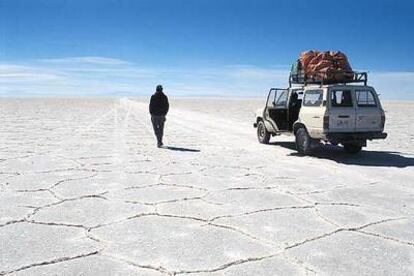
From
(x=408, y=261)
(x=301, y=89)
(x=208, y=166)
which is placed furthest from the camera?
(x=301, y=89)

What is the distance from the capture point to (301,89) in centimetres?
1384

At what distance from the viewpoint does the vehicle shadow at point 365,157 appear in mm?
11312

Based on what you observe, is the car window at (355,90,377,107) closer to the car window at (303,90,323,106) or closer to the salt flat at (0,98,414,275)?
the car window at (303,90,323,106)

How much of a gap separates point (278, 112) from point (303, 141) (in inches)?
89.0

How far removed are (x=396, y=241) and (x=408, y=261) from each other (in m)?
0.63

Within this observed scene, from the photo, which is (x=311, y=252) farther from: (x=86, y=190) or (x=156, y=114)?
(x=156, y=114)

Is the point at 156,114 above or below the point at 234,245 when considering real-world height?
above

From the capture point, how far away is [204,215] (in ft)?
20.8

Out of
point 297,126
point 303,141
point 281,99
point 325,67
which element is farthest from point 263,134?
point 325,67

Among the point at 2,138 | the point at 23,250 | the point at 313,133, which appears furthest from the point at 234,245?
the point at 2,138

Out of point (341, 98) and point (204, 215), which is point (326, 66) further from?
point (204, 215)

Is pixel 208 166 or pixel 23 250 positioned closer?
pixel 23 250

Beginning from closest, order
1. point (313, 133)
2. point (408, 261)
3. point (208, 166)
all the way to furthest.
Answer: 1. point (408, 261)
2. point (208, 166)
3. point (313, 133)

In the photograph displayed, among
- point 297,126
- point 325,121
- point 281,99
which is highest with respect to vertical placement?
point 281,99
